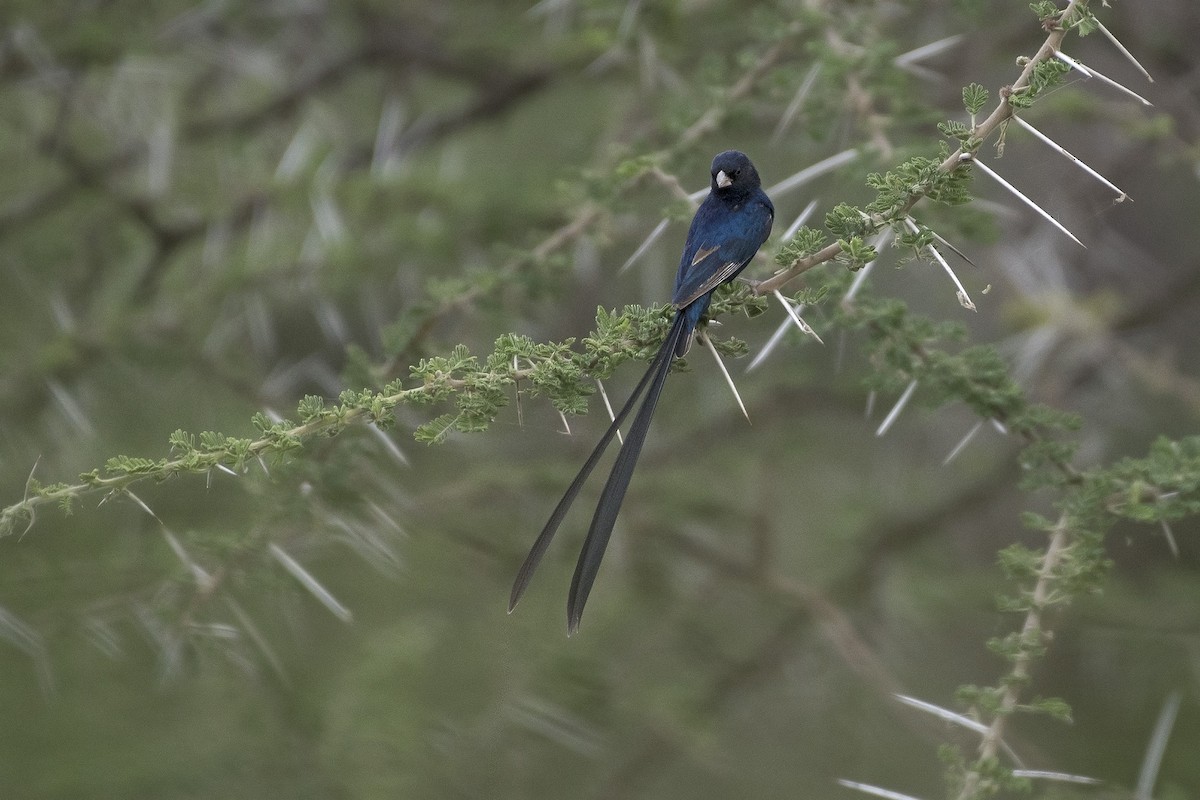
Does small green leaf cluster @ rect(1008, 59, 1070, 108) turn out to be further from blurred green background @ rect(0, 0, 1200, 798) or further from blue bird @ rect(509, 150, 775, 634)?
blurred green background @ rect(0, 0, 1200, 798)

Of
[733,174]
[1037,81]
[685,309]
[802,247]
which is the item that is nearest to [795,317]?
[802,247]

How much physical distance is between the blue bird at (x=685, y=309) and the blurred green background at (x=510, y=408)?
0.80ft

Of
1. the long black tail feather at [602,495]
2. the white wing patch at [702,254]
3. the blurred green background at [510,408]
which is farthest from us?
the blurred green background at [510,408]

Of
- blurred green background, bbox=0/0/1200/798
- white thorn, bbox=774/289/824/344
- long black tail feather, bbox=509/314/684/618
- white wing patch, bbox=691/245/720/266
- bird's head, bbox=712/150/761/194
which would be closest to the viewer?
white thorn, bbox=774/289/824/344

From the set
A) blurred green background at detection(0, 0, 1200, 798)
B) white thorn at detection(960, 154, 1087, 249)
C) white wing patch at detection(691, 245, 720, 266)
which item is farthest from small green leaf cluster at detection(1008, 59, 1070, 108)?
blurred green background at detection(0, 0, 1200, 798)

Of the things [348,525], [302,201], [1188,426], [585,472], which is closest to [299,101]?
[302,201]

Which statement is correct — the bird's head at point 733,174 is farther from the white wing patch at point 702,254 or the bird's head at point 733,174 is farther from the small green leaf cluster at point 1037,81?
the small green leaf cluster at point 1037,81

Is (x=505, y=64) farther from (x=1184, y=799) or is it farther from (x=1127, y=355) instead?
(x=1184, y=799)

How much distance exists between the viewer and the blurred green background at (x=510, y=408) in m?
3.64

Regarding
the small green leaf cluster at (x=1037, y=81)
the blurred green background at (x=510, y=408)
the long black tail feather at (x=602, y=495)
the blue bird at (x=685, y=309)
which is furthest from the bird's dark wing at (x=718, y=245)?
the small green leaf cluster at (x=1037, y=81)

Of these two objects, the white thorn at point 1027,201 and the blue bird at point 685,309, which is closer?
the white thorn at point 1027,201

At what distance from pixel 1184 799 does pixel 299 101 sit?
4.17 m

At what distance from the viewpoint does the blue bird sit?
7.14 feet

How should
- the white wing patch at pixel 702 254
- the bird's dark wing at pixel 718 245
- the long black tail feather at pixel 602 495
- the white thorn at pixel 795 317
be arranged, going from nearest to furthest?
the white thorn at pixel 795 317
the long black tail feather at pixel 602 495
the bird's dark wing at pixel 718 245
the white wing patch at pixel 702 254
